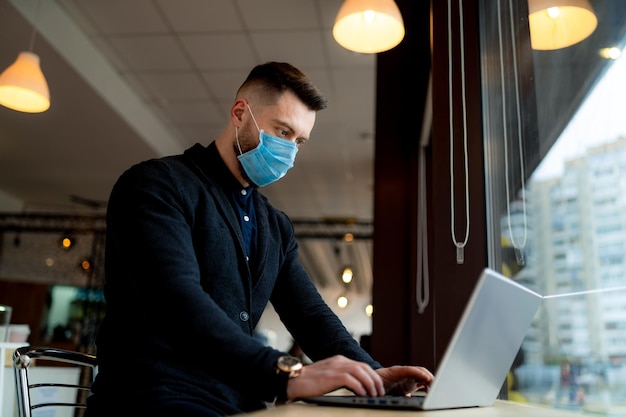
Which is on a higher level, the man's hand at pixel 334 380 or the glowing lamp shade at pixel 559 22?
the glowing lamp shade at pixel 559 22

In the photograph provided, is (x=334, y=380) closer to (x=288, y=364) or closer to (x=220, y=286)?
(x=288, y=364)

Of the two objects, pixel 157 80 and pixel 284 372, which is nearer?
pixel 284 372

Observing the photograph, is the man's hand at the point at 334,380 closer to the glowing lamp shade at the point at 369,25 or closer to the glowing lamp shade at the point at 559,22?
the glowing lamp shade at the point at 559,22

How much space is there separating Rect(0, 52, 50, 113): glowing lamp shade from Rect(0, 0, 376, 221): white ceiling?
0.62 meters

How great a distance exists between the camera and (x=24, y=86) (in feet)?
11.5

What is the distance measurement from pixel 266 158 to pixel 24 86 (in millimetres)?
2601

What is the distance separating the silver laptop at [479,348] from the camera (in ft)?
2.75

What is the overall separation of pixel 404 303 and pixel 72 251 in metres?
8.74

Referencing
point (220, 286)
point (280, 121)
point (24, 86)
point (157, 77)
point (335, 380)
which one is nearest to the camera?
point (335, 380)

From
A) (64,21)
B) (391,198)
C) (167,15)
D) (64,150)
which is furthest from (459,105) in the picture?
(64,150)

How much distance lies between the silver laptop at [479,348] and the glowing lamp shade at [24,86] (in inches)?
126

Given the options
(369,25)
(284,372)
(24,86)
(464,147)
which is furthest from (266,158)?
(24,86)

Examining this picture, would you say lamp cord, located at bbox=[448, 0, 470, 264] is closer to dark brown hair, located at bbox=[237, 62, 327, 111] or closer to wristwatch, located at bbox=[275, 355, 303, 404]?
dark brown hair, located at bbox=[237, 62, 327, 111]

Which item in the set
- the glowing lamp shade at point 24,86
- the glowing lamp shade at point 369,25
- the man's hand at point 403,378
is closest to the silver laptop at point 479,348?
the man's hand at point 403,378
